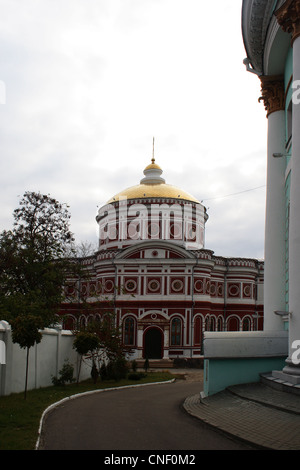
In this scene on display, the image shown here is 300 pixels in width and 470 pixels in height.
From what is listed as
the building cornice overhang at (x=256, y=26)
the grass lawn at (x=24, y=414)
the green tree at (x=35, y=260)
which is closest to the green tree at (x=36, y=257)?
the green tree at (x=35, y=260)

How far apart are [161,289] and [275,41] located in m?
24.9

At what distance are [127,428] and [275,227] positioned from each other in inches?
303

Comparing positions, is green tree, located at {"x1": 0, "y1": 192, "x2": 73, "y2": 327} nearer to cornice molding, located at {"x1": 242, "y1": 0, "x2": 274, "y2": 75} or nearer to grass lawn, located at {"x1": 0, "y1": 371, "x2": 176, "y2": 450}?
grass lawn, located at {"x1": 0, "y1": 371, "x2": 176, "y2": 450}

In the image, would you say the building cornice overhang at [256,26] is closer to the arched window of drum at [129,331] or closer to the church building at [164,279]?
the church building at [164,279]

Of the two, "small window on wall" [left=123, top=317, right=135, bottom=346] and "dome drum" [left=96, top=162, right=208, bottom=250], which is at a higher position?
"dome drum" [left=96, top=162, right=208, bottom=250]

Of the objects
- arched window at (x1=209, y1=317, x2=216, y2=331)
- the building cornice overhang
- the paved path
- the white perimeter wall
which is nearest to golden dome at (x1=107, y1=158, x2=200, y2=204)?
arched window at (x1=209, y1=317, x2=216, y2=331)

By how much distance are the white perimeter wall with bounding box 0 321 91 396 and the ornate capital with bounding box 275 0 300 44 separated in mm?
10656

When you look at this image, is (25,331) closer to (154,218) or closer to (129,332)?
(129,332)

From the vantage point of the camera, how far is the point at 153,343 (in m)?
35.6

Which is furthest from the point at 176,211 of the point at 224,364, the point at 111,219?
the point at 224,364

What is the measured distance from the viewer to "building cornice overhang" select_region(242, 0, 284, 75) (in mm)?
13562

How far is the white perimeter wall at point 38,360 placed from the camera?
45.5ft
